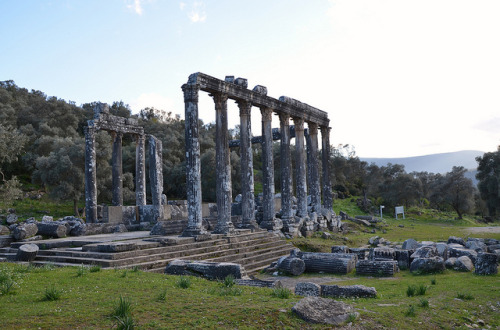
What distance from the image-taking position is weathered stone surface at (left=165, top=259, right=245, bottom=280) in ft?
36.9

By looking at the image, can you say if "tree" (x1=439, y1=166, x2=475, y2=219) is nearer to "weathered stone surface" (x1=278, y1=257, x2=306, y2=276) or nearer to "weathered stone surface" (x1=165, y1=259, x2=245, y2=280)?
"weathered stone surface" (x1=278, y1=257, x2=306, y2=276)

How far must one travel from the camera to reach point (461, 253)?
15.9 meters

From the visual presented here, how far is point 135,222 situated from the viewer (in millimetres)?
24906

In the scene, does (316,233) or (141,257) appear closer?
(141,257)

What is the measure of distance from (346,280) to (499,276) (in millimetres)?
4749

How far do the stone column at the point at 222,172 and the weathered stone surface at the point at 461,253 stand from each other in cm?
969

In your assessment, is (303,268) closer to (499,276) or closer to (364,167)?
(499,276)

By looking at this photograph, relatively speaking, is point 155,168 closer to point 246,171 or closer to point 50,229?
point 246,171

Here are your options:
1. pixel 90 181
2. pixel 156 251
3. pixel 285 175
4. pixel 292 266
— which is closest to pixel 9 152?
pixel 90 181

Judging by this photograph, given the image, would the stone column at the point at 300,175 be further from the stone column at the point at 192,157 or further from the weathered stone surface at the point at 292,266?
the weathered stone surface at the point at 292,266

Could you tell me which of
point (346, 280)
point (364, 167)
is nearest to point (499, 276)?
point (346, 280)

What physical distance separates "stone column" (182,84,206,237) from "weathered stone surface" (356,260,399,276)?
6933 mm

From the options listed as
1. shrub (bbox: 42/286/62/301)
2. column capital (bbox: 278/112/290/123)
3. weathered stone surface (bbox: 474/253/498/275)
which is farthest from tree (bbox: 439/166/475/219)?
shrub (bbox: 42/286/62/301)

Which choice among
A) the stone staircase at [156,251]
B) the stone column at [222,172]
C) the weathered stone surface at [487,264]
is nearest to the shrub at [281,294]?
the stone staircase at [156,251]
